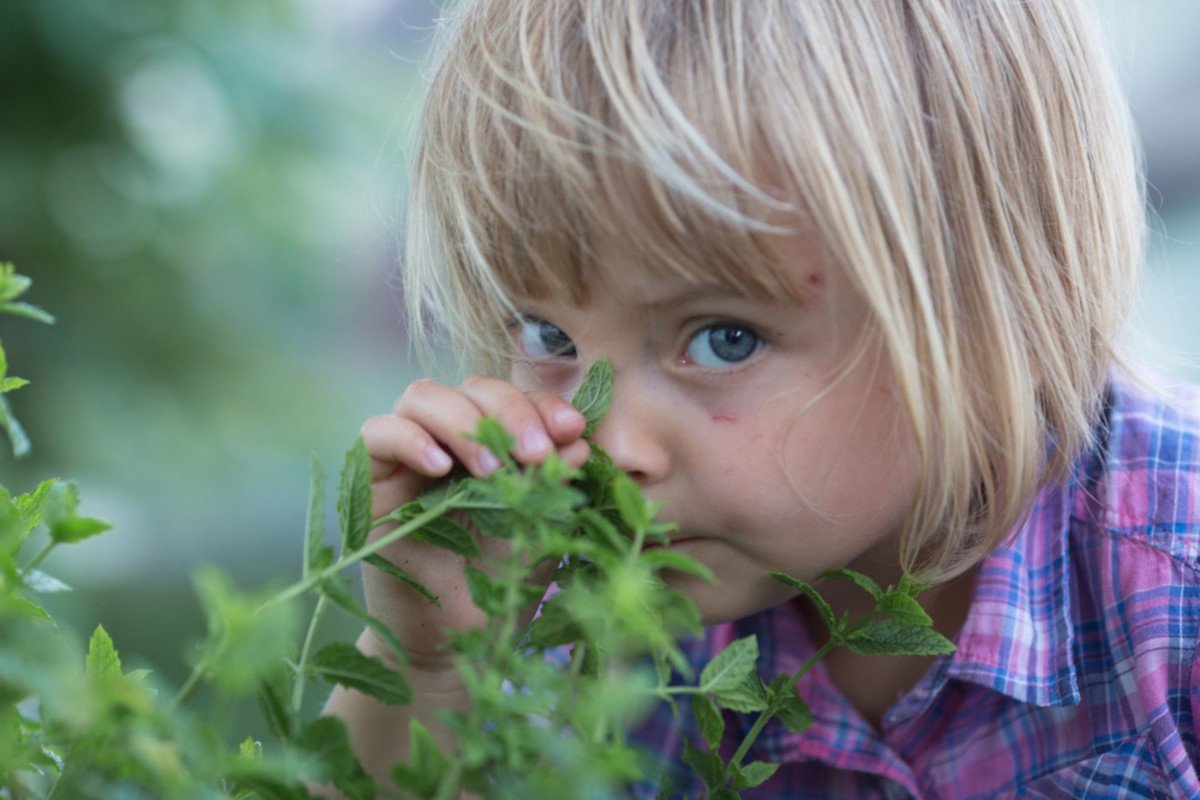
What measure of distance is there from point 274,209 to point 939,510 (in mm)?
1587

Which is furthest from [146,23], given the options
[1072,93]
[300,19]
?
[1072,93]

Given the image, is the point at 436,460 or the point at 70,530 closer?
the point at 70,530

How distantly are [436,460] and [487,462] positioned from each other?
0.07 meters

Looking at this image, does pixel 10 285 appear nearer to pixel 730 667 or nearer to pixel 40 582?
pixel 40 582

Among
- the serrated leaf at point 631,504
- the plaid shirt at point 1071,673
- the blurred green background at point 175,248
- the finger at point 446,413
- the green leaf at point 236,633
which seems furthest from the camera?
the blurred green background at point 175,248

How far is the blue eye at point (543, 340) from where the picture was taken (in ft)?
3.08

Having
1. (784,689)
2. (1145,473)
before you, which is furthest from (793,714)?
(1145,473)

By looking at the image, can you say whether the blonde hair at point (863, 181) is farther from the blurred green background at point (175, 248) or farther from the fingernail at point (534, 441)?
the blurred green background at point (175, 248)

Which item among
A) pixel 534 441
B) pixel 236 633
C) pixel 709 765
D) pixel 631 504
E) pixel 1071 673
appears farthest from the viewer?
pixel 1071 673

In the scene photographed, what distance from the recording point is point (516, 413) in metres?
0.72

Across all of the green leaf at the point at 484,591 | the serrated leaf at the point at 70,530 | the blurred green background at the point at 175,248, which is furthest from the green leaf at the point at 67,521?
the blurred green background at the point at 175,248

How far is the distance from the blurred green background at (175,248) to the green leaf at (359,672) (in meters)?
1.35

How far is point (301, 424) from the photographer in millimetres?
2359

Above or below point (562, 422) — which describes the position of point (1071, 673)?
below
